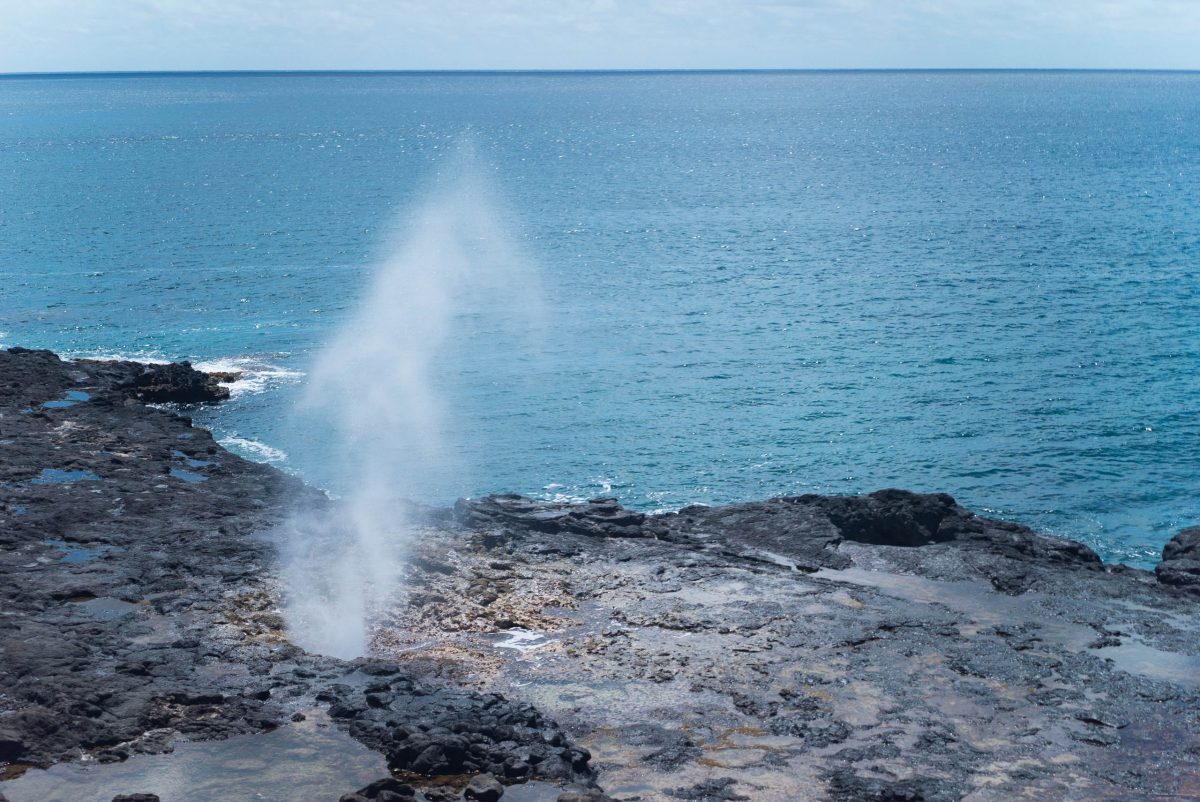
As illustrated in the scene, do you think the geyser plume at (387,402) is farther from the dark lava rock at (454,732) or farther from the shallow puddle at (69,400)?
the shallow puddle at (69,400)

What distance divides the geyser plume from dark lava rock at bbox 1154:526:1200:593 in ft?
87.7

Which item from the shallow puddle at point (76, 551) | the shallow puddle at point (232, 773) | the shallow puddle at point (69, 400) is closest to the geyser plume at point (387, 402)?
the shallow puddle at point (232, 773)

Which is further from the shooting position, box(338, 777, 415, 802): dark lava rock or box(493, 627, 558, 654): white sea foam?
box(493, 627, 558, 654): white sea foam

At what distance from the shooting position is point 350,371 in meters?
71.8

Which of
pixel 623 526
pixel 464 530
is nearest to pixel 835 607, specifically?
pixel 623 526

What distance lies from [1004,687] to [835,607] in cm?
641

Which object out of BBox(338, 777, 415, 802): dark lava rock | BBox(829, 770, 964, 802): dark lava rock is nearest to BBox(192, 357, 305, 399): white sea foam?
BBox(338, 777, 415, 802): dark lava rock

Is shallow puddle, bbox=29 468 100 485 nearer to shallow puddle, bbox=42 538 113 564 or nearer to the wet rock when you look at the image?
shallow puddle, bbox=42 538 113 564

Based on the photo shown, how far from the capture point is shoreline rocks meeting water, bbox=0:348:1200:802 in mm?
28859

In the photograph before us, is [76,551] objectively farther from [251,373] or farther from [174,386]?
[251,373]

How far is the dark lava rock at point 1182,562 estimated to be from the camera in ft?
135

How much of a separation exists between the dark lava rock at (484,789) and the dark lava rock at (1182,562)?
26150mm

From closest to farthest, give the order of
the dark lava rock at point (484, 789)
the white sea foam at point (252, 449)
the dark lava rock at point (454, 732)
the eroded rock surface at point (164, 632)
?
the dark lava rock at point (484, 789) → the dark lava rock at point (454, 732) → the eroded rock surface at point (164, 632) → the white sea foam at point (252, 449)

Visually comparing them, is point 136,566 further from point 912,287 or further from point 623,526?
point 912,287
